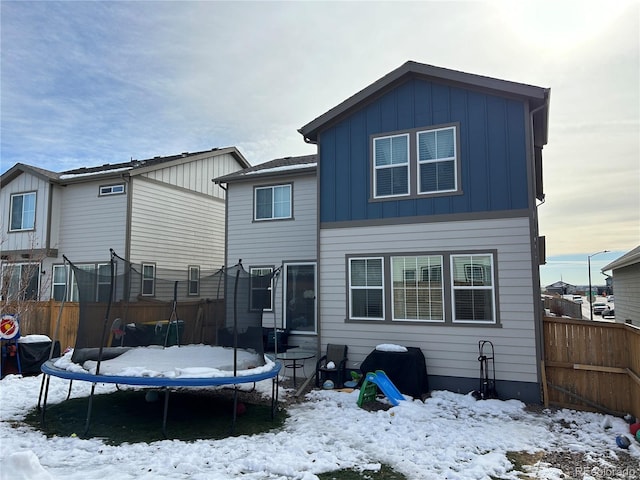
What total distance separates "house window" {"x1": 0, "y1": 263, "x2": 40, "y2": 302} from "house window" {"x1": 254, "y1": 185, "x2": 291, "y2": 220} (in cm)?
814

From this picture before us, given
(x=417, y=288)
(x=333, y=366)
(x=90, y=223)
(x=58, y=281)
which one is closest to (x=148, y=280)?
(x=90, y=223)

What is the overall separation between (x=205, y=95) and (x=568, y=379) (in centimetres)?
1273

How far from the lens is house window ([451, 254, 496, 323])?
816 cm

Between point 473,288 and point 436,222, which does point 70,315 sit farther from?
point 473,288

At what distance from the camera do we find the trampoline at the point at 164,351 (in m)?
6.23

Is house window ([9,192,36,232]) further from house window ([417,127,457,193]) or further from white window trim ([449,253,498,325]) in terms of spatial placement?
white window trim ([449,253,498,325])

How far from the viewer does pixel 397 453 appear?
5.31 m

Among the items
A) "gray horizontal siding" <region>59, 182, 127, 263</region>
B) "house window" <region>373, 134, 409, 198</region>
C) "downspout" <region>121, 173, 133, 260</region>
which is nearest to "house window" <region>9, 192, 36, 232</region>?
"gray horizontal siding" <region>59, 182, 127, 263</region>

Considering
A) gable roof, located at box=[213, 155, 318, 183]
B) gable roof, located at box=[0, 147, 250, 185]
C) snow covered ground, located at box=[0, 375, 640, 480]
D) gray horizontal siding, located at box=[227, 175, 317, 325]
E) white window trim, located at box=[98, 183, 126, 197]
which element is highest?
gable roof, located at box=[0, 147, 250, 185]

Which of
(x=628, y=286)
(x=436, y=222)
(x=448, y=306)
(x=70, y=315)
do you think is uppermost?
(x=436, y=222)

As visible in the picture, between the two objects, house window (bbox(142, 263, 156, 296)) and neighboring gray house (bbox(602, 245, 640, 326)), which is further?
house window (bbox(142, 263, 156, 296))

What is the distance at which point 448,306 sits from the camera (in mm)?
8422

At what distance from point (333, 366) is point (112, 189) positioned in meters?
10.1

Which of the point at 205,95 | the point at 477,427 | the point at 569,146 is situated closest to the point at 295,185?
the point at 205,95
